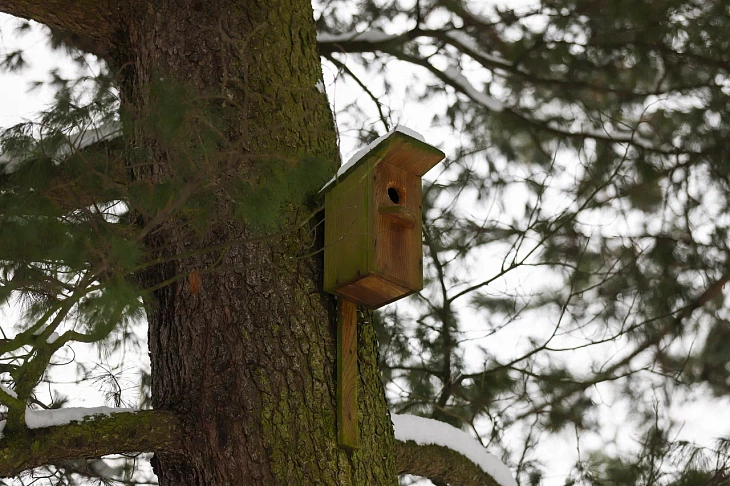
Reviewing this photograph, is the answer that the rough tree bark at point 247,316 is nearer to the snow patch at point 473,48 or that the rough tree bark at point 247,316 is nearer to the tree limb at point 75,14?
the tree limb at point 75,14

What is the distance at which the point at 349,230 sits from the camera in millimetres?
2160

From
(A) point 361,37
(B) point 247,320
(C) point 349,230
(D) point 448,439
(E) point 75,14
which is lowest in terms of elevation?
(D) point 448,439

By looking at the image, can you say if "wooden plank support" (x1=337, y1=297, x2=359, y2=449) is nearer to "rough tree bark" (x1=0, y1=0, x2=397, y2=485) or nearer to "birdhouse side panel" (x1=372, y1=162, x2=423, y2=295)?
"rough tree bark" (x1=0, y1=0, x2=397, y2=485)

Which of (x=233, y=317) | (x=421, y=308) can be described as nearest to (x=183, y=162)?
(x=233, y=317)

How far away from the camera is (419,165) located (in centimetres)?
229

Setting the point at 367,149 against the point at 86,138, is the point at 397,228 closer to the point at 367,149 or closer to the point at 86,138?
the point at 367,149

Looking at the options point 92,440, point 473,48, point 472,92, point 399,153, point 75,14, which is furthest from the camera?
point 472,92

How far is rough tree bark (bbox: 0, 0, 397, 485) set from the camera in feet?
6.60

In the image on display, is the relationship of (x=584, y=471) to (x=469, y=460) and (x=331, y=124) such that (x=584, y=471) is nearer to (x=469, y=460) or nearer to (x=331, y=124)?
(x=469, y=460)

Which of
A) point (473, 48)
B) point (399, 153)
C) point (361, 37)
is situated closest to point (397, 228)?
point (399, 153)

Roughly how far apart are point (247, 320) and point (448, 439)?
81cm

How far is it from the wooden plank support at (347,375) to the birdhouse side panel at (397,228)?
0.15m

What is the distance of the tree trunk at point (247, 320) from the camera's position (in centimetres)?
201

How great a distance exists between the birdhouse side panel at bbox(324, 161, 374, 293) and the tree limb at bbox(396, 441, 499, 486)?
0.53 m
